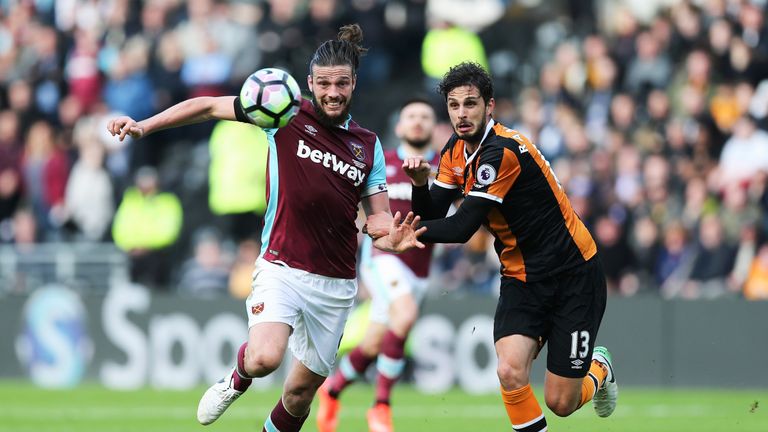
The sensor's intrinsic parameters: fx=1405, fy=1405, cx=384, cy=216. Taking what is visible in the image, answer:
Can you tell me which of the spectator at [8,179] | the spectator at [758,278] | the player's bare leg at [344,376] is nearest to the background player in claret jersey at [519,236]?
the player's bare leg at [344,376]

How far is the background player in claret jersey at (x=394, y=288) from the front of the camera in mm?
12383

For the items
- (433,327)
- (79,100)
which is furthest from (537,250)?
(79,100)

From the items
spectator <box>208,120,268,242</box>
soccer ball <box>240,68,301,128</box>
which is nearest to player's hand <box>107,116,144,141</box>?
soccer ball <box>240,68,301,128</box>

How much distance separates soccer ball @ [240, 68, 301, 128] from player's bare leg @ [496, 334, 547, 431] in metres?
2.05

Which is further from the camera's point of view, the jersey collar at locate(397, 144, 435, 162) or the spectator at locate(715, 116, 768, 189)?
the spectator at locate(715, 116, 768, 189)

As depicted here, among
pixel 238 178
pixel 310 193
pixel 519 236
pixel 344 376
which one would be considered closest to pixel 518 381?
pixel 519 236

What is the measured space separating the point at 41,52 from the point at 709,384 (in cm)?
1115

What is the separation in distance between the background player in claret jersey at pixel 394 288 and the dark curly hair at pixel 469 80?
12.2 ft

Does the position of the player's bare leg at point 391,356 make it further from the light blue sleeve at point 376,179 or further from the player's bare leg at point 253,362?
the light blue sleeve at point 376,179

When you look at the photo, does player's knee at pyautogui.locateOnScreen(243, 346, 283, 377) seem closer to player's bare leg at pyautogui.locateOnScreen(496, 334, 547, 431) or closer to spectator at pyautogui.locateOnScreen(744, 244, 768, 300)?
player's bare leg at pyautogui.locateOnScreen(496, 334, 547, 431)

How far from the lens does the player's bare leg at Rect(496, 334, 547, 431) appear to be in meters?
9.09

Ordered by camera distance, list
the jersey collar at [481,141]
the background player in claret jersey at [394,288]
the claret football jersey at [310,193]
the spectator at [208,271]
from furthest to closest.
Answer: the spectator at [208,271]
the background player in claret jersey at [394,288]
the claret football jersey at [310,193]
the jersey collar at [481,141]

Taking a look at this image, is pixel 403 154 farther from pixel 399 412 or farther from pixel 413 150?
pixel 399 412

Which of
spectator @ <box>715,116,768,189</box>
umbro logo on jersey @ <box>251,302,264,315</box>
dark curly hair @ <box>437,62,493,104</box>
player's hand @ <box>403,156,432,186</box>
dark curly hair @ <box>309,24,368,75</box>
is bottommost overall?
umbro logo on jersey @ <box>251,302,264,315</box>
